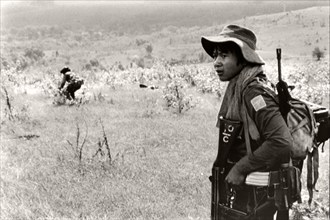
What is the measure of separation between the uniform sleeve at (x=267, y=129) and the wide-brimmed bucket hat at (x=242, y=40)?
0.80ft

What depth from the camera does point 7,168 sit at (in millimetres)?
6363

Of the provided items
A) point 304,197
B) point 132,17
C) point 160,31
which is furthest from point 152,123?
point 132,17

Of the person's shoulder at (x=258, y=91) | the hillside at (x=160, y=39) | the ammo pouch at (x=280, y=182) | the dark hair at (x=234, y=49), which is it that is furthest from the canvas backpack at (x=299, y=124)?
the hillside at (x=160, y=39)

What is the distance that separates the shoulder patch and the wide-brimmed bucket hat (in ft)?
0.90

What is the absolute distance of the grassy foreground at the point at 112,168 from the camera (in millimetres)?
5078

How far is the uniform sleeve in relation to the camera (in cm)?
242

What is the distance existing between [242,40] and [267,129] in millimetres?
612

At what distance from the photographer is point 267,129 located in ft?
7.98

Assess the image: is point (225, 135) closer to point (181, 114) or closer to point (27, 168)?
point (27, 168)

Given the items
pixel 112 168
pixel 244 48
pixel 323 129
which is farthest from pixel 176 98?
pixel 244 48

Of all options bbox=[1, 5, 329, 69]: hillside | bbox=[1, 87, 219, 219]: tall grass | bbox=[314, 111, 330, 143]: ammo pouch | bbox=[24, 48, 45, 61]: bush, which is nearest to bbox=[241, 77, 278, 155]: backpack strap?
bbox=[314, 111, 330, 143]: ammo pouch

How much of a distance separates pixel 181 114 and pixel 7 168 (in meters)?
5.98

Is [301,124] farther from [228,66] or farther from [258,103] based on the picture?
[228,66]

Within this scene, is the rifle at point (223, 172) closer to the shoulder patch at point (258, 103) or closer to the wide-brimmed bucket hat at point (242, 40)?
the shoulder patch at point (258, 103)
